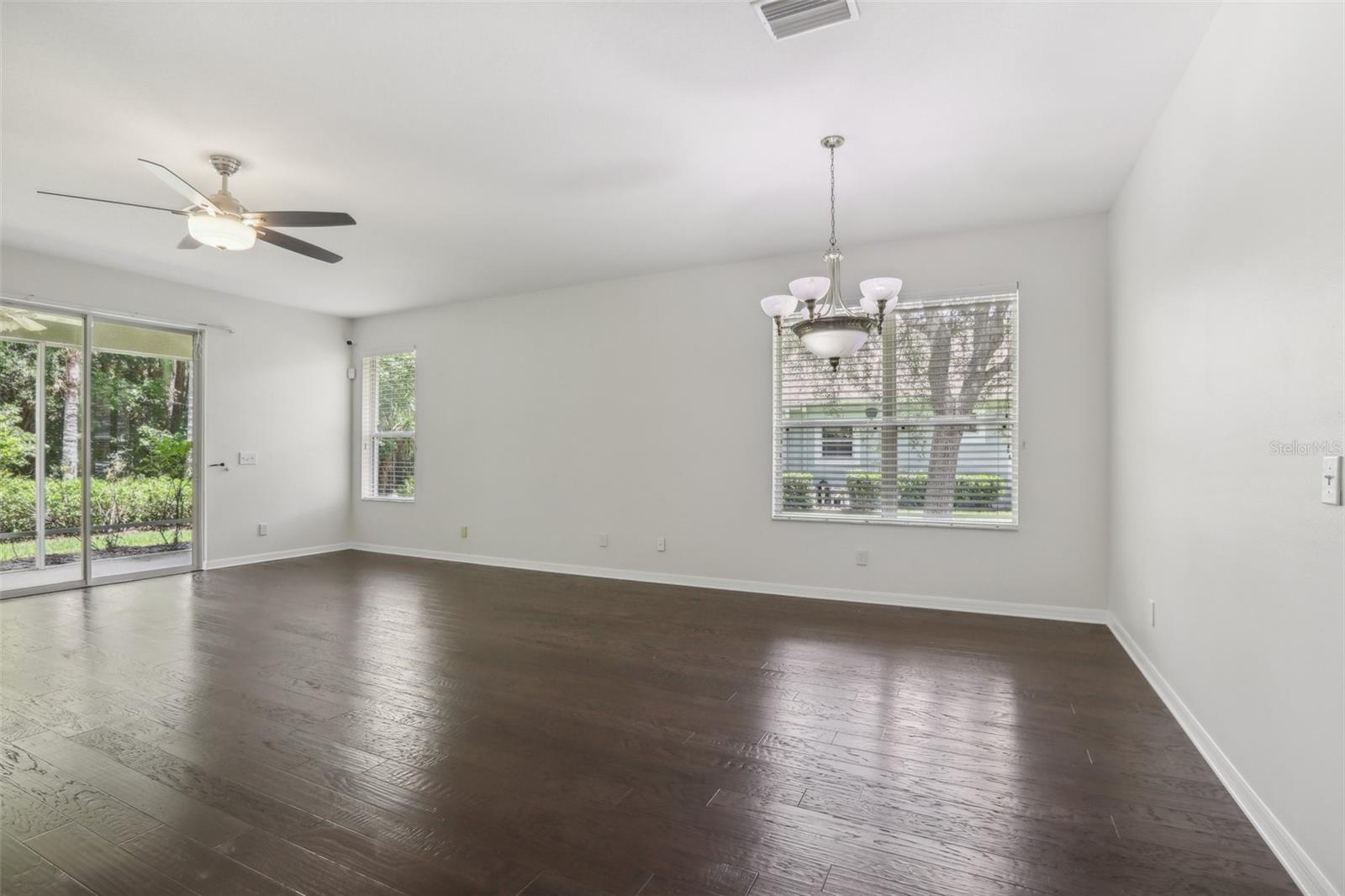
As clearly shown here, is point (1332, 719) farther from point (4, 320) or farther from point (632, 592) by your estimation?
point (4, 320)

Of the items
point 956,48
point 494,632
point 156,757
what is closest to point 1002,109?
point 956,48

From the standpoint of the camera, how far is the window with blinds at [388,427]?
276 inches

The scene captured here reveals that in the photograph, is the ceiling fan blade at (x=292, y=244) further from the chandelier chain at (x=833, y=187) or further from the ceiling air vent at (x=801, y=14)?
the chandelier chain at (x=833, y=187)

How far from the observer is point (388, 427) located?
721 centimetres

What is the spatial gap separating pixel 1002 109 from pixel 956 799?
9.49ft

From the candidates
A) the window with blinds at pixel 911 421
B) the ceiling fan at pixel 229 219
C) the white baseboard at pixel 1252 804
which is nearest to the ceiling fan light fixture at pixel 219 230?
the ceiling fan at pixel 229 219

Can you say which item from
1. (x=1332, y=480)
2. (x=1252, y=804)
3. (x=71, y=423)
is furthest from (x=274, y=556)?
(x=1332, y=480)

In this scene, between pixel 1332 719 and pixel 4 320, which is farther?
pixel 4 320

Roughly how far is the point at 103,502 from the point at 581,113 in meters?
5.35

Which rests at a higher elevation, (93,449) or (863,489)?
(93,449)

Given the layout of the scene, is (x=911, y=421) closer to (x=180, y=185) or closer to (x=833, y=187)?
(x=833, y=187)

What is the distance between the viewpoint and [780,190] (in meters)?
3.81

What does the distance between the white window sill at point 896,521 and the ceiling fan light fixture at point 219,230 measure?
3.85m

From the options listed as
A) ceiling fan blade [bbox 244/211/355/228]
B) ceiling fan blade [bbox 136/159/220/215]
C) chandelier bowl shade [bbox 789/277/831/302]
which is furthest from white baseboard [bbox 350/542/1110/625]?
ceiling fan blade [bbox 136/159/220/215]
